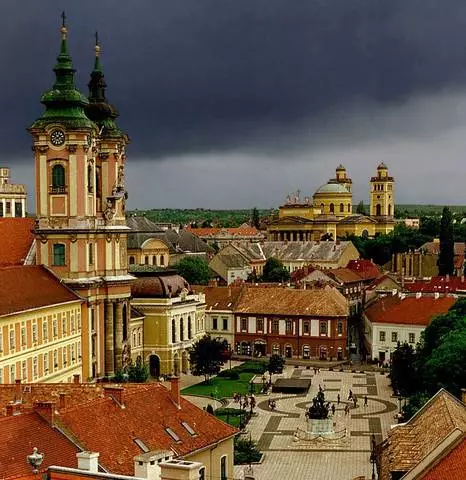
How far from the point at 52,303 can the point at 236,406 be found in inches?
648

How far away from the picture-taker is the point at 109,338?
246ft

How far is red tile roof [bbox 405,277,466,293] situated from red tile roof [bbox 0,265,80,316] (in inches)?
2027

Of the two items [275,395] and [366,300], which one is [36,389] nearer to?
[275,395]

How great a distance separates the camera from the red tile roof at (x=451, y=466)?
86.9 ft

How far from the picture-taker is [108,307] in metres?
74.7

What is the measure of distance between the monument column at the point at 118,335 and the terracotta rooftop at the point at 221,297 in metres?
26.0

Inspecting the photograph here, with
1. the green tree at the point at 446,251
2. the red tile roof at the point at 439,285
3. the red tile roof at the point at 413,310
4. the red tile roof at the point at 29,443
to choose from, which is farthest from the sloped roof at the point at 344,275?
the red tile roof at the point at 29,443

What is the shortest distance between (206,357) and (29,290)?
22.6 metres

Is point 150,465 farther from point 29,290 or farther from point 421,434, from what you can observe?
point 29,290

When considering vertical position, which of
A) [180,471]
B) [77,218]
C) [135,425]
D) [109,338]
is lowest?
[109,338]

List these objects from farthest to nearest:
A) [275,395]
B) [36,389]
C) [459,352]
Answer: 1. [275,395]
2. [459,352]
3. [36,389]

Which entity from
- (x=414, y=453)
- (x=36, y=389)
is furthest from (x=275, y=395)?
(x=414, y=453)

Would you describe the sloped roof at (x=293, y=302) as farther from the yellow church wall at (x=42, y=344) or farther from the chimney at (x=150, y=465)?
the chimney at (x=150, y=465)

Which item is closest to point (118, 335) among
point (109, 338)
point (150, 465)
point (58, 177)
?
point (109, 338)
